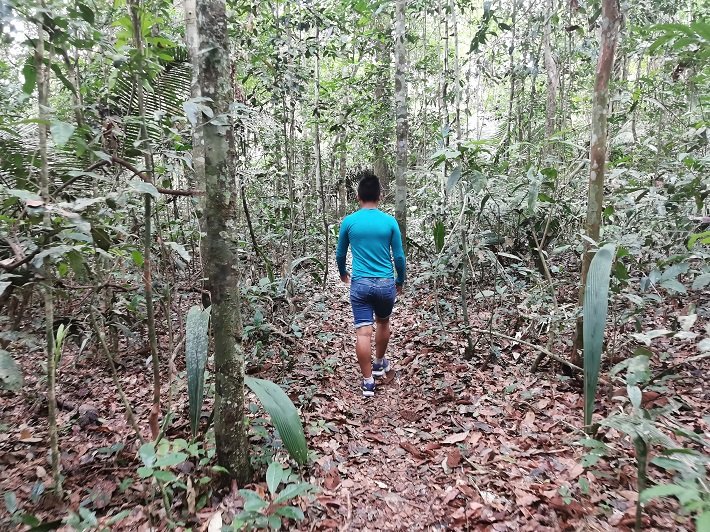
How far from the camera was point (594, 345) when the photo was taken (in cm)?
196

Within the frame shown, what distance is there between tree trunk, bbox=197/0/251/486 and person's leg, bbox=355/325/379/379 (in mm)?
1680

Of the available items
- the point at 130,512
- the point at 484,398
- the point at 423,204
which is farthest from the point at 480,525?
the point at 423,204

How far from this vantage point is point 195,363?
2264 mm

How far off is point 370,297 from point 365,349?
1.54 ft

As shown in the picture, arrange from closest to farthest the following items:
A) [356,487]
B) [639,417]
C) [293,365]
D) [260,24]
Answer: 1. [639,417]
2. [356,487]
3. [293,365]
4. [260,24]

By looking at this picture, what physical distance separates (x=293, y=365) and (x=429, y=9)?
26.4 feet

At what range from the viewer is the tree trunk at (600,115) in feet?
9.97

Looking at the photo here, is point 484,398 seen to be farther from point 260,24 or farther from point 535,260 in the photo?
point 260,24

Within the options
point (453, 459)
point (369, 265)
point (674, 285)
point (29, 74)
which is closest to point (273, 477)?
point (453, 459)

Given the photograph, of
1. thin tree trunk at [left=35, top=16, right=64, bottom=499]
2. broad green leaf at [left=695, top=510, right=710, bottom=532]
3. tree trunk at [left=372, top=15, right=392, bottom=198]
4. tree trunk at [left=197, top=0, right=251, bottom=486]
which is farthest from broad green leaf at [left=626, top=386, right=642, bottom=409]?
tree trunk at [left=372, top=15, right=392, bottom=198]

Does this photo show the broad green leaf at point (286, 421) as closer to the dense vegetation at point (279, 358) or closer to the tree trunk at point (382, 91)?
the dense vegetation at point (279, 358)

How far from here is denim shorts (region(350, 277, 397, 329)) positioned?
3984 millimetres

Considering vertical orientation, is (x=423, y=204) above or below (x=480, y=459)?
above

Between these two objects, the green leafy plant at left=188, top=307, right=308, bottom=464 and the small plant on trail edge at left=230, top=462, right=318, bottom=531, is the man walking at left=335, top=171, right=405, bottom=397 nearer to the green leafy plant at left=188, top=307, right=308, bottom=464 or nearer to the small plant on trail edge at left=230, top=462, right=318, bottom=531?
the green leafy plant at left=188, top=307, right=308, bottom=464
